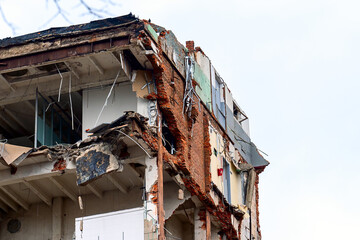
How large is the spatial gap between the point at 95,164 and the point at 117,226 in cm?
191

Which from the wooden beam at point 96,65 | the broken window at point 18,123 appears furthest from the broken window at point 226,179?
the wooden beam at point 96,65

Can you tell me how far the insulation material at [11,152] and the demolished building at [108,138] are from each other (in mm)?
29

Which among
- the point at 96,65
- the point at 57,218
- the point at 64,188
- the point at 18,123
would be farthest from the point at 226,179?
the point at 96,65

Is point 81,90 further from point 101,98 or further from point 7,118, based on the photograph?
point 7,118

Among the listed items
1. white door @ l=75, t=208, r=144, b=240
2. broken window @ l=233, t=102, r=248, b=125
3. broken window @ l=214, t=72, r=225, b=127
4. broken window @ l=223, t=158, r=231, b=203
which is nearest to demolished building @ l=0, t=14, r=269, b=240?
white door @ l=75, t=208, r=144, b=240

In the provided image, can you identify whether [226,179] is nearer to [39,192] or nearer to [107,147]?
[39,192]

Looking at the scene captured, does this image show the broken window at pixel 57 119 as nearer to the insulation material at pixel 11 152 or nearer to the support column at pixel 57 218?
the insulation material at pixel 11 152

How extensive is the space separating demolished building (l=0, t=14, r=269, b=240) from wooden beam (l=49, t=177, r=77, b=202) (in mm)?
42

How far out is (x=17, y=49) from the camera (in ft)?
92.1

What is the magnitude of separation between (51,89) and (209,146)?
583 cm

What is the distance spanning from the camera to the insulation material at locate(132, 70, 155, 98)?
2750 cm

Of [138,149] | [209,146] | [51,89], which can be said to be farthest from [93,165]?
[209,146]

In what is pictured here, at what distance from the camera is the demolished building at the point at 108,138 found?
87.2 feet

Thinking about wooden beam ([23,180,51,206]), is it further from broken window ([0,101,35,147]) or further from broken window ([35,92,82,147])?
broken window ([0,101,35,147])
